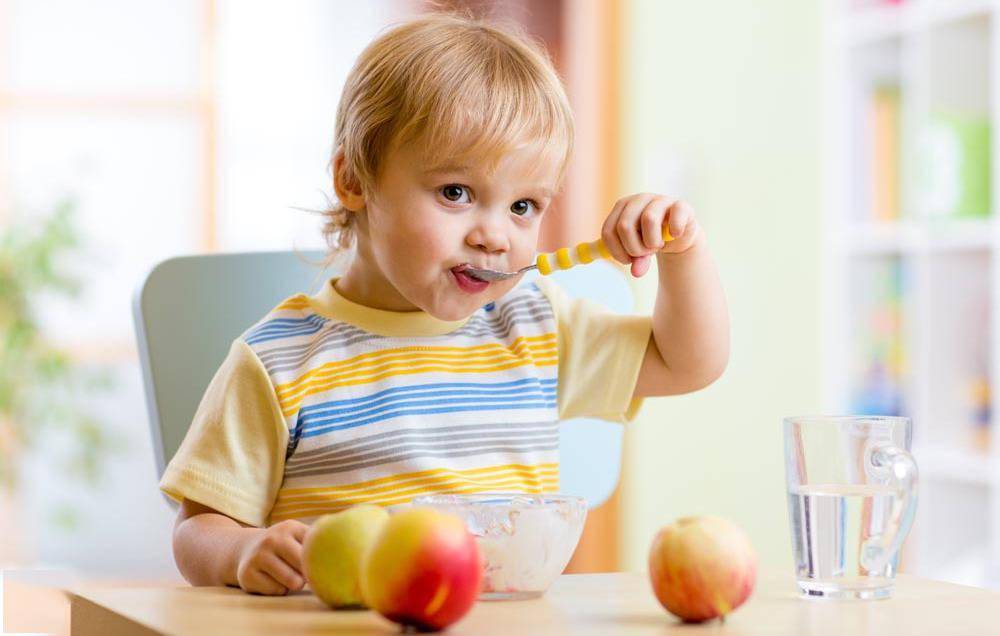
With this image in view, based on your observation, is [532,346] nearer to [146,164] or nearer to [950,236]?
[950,236]

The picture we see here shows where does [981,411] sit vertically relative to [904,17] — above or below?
below

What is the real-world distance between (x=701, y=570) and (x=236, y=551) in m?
0.36

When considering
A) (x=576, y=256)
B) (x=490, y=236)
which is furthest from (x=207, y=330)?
(x=576, y=256)

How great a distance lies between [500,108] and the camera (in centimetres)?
113

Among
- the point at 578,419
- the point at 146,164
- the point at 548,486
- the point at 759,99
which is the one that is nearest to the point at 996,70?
the point at 759,99

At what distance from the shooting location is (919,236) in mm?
2662

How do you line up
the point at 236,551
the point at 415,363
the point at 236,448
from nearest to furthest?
1. the point at 236,551
2. the point at 236,448
3. the point at 415,363

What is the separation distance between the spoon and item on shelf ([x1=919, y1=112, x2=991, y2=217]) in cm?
167

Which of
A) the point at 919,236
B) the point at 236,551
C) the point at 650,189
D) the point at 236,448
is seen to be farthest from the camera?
the point at 650,189

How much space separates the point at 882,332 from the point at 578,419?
164 cm

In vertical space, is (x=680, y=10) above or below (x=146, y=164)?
above

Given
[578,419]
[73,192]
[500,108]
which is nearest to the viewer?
[500,108]

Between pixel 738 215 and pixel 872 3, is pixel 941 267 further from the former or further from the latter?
pixel 738 215

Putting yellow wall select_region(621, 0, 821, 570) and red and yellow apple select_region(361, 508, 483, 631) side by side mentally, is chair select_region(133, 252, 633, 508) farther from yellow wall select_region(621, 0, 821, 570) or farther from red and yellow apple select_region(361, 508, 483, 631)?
yellow wall select_region(621, 0, 821, 570)
